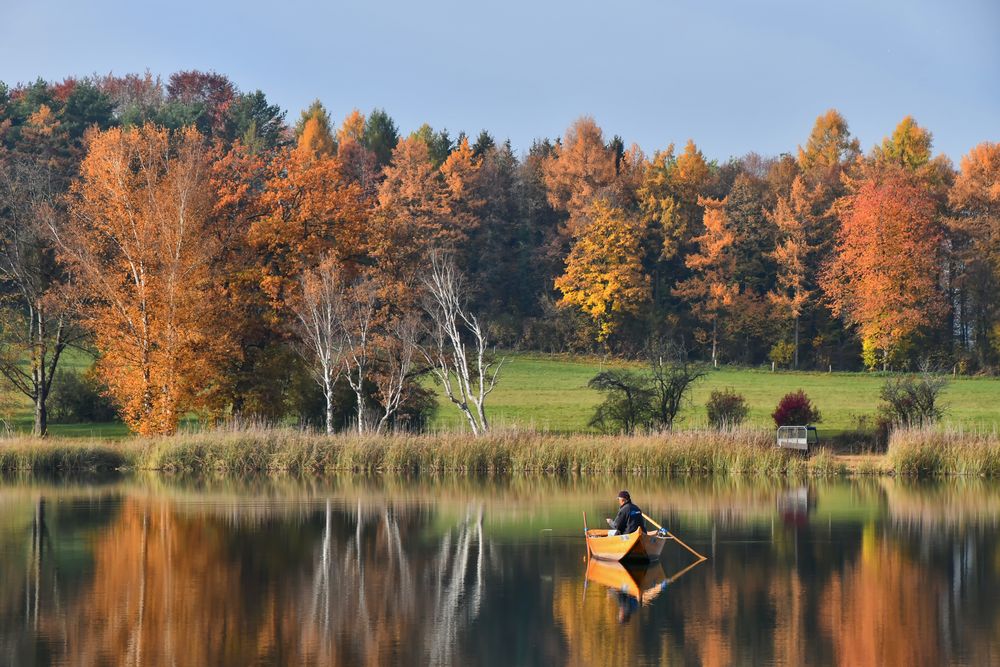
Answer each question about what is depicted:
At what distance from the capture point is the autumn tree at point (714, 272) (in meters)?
86.1

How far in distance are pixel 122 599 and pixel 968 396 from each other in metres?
53.6

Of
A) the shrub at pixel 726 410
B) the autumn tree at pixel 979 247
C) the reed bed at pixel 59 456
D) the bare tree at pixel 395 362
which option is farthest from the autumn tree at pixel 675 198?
the reed bed at pixel 59 456

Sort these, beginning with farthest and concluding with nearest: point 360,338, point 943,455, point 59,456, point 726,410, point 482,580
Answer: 1. point 726,410
2. point 360,338
3. point 59,456
4. point 943,455
5. point 482,580

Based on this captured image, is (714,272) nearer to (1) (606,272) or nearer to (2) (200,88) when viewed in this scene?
(1) (606,272)

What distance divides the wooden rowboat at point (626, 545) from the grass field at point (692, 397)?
23.8m

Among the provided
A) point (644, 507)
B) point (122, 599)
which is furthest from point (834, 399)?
point (122, 599)

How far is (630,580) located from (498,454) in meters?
20.7

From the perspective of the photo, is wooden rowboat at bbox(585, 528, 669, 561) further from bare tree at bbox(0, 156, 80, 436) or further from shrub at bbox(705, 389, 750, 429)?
bare tree at bbox(0, 156, 80, 436)

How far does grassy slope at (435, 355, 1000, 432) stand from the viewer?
58853 mm

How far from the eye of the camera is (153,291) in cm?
4834

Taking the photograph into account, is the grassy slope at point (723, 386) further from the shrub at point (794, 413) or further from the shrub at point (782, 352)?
the shrub at point (782, 352)

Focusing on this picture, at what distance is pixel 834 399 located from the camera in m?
66.2

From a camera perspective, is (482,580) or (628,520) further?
(628,520)

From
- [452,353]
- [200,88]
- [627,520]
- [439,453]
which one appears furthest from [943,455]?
[200,88]
